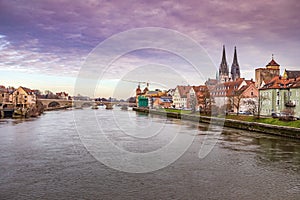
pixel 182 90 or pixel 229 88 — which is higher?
pixel 182 90

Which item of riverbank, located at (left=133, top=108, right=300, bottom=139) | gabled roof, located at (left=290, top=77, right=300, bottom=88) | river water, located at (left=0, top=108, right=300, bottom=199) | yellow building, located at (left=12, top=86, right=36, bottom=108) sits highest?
gabled roof, located at (left=290, top=77, right=300, bottom=88)

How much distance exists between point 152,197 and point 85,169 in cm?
400

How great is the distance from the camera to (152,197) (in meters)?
8.83

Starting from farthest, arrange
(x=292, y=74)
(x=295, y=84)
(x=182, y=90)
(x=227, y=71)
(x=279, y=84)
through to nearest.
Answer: (x=227, y=71) → (x=182, y=90) → (x=292, y=74) → (x=279, y=84) → (x=295, y=84)

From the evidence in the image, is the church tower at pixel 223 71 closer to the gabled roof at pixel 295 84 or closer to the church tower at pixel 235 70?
the church tower at pixel 235 70

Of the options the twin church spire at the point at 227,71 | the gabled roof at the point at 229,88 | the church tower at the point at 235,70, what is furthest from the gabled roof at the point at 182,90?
the church tower at the point at 235,70

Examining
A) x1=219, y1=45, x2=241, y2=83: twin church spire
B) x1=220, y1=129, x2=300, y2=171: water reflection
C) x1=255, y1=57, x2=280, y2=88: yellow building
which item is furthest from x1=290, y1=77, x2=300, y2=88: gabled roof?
x1=219, y1=45, x2=241, y2=83: twin church spire

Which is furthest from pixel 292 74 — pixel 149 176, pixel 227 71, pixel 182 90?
pixel 227 71

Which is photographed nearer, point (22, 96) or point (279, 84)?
point (279, 84)

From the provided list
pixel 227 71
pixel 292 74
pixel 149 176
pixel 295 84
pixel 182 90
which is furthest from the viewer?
pixel 227 71

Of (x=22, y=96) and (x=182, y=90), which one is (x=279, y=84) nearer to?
(x=182, y=90)

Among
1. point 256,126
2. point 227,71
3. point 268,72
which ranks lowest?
point 256,126

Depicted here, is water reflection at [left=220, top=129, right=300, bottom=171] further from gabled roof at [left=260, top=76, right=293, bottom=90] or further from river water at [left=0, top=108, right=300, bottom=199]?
gabled roof at [left=260, top=76, right=293, bottom=90]

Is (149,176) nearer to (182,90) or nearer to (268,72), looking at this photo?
(268,72)
